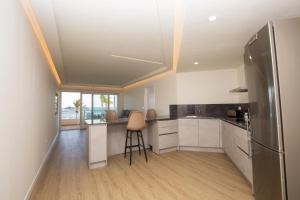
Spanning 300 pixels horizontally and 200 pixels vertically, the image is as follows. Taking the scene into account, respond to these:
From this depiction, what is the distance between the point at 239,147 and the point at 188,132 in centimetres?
154

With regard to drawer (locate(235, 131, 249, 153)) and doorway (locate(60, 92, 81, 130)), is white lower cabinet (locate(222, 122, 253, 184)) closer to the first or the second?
drawer (locate(235, 131, 249, 153))

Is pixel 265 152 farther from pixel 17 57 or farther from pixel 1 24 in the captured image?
pixel 17 57

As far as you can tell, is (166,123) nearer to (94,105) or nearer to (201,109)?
(201,109)

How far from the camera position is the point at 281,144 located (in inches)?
47.9

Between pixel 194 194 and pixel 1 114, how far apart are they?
7.68 feet

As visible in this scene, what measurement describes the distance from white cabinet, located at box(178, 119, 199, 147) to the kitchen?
3cm

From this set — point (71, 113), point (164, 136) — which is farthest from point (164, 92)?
point (71, 113)

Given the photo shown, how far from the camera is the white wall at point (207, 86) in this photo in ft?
13.9

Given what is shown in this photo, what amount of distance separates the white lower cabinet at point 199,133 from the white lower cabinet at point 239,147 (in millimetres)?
480

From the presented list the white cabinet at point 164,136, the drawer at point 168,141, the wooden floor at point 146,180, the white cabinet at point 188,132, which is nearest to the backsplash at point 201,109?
the white cabinet at point 188,132

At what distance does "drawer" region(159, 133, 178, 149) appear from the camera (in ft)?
12.6

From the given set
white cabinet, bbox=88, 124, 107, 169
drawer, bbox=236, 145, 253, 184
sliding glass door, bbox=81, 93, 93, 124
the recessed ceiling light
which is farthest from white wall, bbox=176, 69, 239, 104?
sliding glass door, bbox=81, 93, 93, 124

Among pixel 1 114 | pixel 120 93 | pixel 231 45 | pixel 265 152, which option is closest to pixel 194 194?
pixel 265 152

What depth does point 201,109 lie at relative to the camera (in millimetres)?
4379
